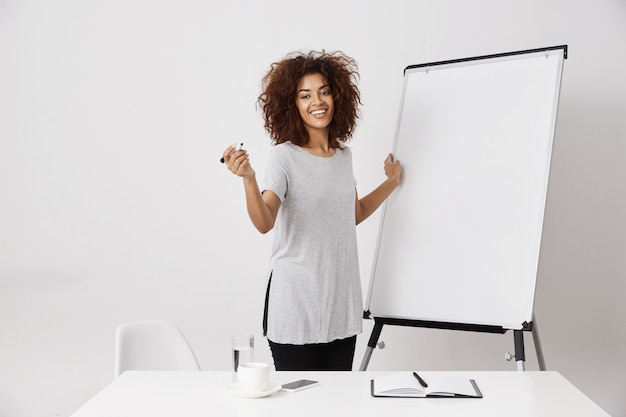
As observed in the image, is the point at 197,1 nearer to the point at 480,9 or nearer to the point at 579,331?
the point at 480,9

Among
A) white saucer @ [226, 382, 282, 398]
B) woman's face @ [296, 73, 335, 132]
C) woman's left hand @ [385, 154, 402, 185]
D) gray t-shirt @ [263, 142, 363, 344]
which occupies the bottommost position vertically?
white saucer @ [226, 382, 282, 398]

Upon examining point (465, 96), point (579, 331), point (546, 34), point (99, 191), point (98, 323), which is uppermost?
point (546, 34)

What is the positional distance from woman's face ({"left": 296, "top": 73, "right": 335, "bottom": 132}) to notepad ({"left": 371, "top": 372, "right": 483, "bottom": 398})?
105 cm

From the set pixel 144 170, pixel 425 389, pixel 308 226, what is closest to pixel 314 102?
pixel 308 226

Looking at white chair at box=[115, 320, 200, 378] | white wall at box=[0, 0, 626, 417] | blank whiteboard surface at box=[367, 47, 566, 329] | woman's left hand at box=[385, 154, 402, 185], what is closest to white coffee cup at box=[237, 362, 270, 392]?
white chair at box=[115, 320, 200, 378]

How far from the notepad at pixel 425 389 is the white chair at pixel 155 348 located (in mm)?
964

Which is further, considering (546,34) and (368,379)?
(546,34)

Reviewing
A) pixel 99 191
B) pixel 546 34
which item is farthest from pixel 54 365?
pixel 546 34

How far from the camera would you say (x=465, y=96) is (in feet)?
10.2

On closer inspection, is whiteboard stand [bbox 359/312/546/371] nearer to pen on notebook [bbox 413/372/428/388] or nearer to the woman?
the woman

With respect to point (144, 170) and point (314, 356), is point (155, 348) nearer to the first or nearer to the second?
point (314, 356)

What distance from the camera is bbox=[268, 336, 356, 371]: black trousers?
260 cm

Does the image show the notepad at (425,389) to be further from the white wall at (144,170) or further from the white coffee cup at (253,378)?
the white wall at (144,170)

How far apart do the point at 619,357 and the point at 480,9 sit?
196cm
